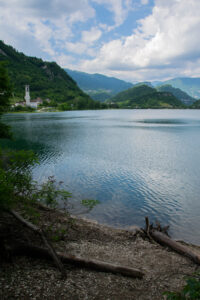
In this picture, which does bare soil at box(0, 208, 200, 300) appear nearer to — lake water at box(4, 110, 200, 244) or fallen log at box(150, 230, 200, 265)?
fallen log at box(150, 230, 200, 265)

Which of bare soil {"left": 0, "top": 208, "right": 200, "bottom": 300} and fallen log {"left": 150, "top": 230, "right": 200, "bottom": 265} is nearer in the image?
bare soil {"left": 0, "top": 208, "right": 200, "bottom": 300}

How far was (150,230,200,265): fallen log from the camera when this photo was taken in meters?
10.4

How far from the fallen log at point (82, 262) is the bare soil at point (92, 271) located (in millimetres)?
192

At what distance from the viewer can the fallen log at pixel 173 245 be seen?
10377 millimetres

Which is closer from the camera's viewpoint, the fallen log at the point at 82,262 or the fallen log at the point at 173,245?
the fallen log at the point at 82,262

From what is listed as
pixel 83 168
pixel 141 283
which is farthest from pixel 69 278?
→ pixel 83 168

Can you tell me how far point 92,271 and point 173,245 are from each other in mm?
5175

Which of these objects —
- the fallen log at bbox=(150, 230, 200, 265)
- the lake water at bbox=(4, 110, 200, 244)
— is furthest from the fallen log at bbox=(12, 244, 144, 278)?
the lake water at bbox=(4, 110, 200, 244)

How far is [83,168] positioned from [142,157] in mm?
12180

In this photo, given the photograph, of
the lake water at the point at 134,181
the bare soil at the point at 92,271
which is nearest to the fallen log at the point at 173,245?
the bare soil at the point at 92,271

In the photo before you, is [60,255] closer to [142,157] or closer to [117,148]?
[142,157]

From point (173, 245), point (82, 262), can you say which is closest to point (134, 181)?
point (173, 245)

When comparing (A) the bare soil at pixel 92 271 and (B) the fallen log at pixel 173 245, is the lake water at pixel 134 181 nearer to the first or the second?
(B) the fallen log at pixel 173 245

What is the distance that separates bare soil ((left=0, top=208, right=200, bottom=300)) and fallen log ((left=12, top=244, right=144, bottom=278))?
0.63ft
